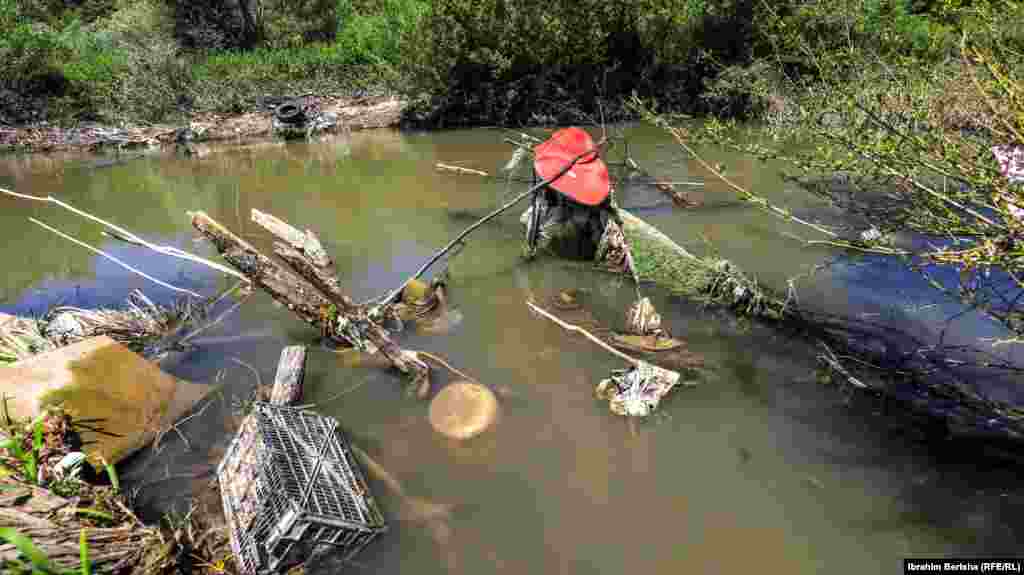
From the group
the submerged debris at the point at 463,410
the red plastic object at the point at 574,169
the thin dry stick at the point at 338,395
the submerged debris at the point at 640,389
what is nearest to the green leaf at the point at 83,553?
the thin dry stick at the point at 338,395

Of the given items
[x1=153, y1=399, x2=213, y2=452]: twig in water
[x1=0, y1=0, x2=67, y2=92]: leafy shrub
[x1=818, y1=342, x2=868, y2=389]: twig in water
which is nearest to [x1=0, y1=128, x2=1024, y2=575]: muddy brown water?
[x1=153, y1=399, x2=213, y2=452]: twig in water

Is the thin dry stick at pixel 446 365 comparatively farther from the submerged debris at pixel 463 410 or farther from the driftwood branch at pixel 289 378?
the driftwood branch at pixel 289 378

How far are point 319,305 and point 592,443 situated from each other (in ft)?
8.55

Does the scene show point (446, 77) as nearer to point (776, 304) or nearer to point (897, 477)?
point (776, 304)

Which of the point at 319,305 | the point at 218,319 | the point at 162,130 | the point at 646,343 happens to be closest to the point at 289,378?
the point at 319,305

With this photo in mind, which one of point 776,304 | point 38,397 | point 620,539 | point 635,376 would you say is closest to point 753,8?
point 776,304

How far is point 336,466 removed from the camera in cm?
330

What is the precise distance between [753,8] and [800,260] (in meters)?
12.0

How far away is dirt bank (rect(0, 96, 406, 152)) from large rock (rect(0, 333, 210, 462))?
14.4 m

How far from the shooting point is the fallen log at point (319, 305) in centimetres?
463

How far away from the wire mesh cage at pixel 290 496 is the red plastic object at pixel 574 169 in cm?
374
